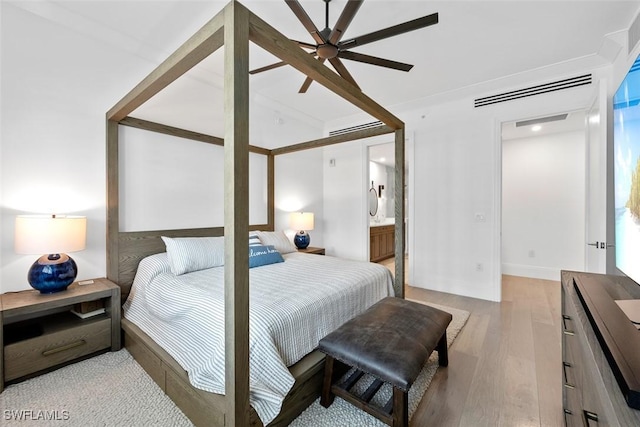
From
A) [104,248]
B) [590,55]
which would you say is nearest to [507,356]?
[590,55]

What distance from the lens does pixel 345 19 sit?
1.51 meters

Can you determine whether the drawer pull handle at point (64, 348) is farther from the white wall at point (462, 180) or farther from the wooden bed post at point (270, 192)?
the white wall at point (462, 180)

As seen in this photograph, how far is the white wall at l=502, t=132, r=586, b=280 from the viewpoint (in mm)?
4059

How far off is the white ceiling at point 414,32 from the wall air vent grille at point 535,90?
0.57 feet

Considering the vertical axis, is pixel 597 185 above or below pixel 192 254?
above

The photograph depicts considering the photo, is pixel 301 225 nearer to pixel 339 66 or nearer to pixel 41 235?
pixel 339 66

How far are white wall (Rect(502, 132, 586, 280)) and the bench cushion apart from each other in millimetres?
3754

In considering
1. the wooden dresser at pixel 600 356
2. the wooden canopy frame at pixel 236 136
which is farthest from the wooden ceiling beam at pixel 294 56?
the wooden dresser at pixel 600 356

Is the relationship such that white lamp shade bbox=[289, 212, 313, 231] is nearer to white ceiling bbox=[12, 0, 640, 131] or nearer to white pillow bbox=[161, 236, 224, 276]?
white pillow bbox=[161, 236, 224, 276]

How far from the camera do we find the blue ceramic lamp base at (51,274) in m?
1.81

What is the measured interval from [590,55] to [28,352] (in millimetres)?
5274

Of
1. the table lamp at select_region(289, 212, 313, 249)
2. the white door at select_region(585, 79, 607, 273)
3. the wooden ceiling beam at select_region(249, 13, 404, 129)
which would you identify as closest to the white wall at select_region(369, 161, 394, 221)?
the table lamp at select_region(289, 212, 313, 249)

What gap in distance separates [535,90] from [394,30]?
2.46 metres

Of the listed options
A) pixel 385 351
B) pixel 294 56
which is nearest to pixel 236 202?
pixel 294 56
